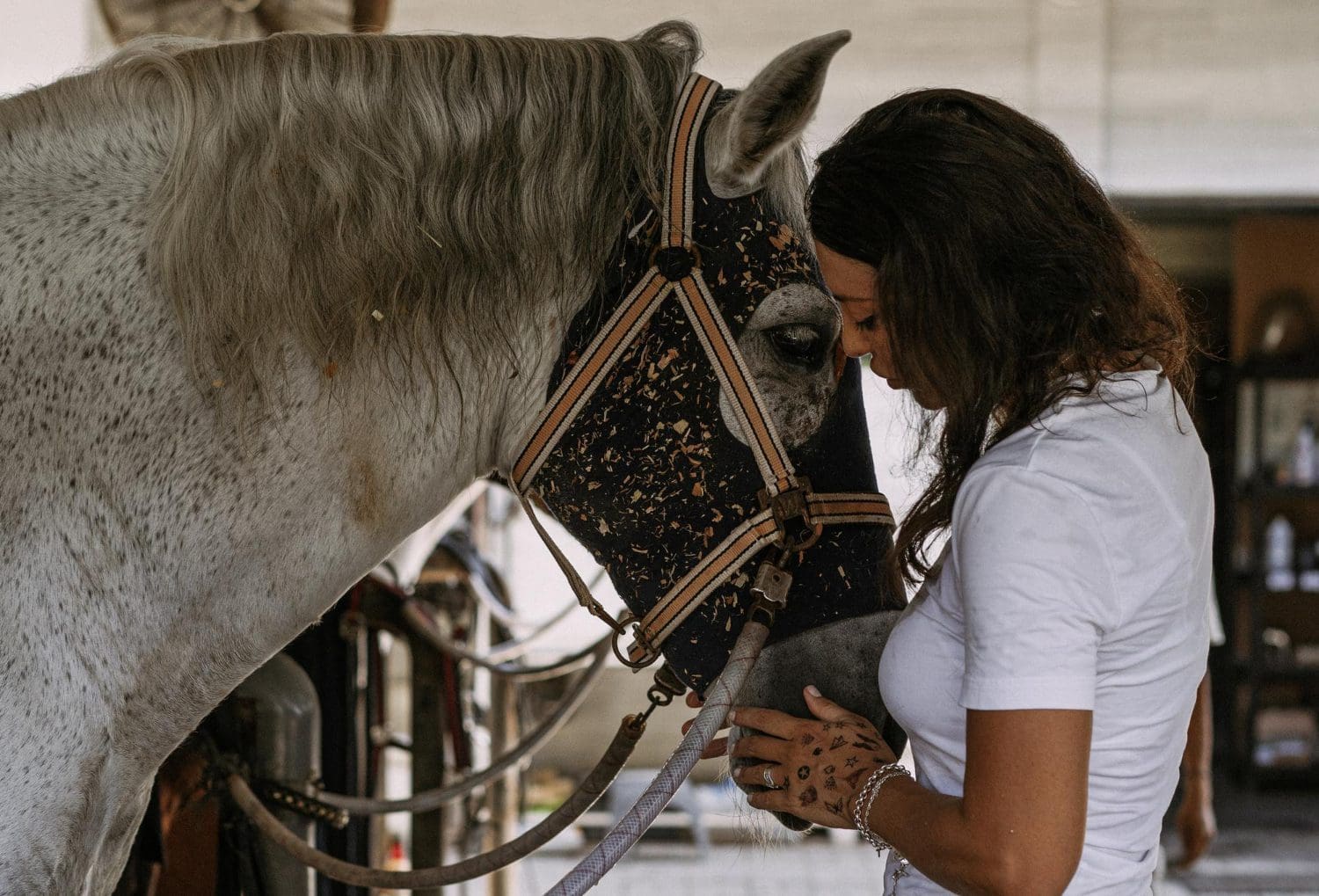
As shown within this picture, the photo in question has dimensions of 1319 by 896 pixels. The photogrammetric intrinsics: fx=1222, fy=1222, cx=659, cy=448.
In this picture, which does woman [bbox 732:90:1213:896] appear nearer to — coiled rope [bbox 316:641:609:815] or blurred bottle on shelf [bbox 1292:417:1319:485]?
coiled rope [bbox 316:641:609:815]

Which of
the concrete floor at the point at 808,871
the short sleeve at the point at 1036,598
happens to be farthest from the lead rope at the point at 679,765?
the concrete floor at the point at 808,871

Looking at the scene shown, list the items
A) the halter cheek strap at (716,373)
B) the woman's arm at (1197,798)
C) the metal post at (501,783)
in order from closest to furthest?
1. the halter cheek strap at (716,373)
2. the woman's arm at (1197,798)
3. the metal post at (501,783)

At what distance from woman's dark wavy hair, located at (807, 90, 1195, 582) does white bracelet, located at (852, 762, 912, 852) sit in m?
0.24

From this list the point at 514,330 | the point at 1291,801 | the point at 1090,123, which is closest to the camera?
the point at 514,330

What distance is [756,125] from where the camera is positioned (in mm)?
929

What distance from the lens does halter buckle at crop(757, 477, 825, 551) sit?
3.27 ft

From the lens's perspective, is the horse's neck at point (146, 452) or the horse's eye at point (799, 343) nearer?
the horse's neck at point (146, 452)

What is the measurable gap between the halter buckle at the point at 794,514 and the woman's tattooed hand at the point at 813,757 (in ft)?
0.39

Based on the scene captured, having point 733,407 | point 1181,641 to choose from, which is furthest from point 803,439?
point 1181,641

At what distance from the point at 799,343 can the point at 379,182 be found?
0.36 m

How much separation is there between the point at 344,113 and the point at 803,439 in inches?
17.6

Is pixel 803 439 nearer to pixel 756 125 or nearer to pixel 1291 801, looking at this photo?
pixel 756 125

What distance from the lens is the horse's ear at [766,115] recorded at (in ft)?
2.92

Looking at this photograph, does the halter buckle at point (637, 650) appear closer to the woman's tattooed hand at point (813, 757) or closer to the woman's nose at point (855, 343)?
the woman's tattooed hand at point (813, 757)
